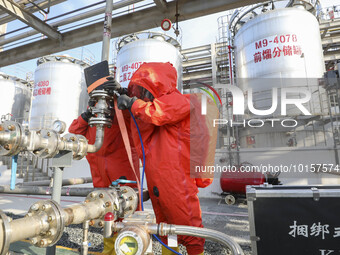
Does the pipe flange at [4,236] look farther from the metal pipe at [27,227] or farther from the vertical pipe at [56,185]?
the vertical pipe at [56,185]

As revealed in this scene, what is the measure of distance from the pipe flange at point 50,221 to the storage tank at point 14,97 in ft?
36.0

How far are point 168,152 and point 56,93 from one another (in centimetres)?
830

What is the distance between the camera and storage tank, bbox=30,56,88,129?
820 centimetres

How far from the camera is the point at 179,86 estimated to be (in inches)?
328

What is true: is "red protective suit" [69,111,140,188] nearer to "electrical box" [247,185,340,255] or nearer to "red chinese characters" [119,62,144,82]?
"electrical box" [247,185,340,255]

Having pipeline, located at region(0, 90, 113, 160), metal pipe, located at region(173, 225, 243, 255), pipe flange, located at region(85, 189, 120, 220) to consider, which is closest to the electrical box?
metal pipe, located at region(173, 225, 243, 255)

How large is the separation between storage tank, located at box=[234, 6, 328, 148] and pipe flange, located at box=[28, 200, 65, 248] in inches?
228

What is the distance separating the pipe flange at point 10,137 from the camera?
0.83 metres

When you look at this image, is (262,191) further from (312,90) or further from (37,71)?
(37,71)

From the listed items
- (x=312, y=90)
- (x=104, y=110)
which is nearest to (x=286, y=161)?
(x=312, y=90)

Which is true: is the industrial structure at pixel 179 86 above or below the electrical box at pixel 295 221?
above

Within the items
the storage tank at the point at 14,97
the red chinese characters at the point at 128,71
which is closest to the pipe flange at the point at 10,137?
the red chinese characters at the point at 128,71

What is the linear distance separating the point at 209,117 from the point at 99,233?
206cm

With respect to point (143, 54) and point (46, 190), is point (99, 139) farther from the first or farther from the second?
point (143, 54)
